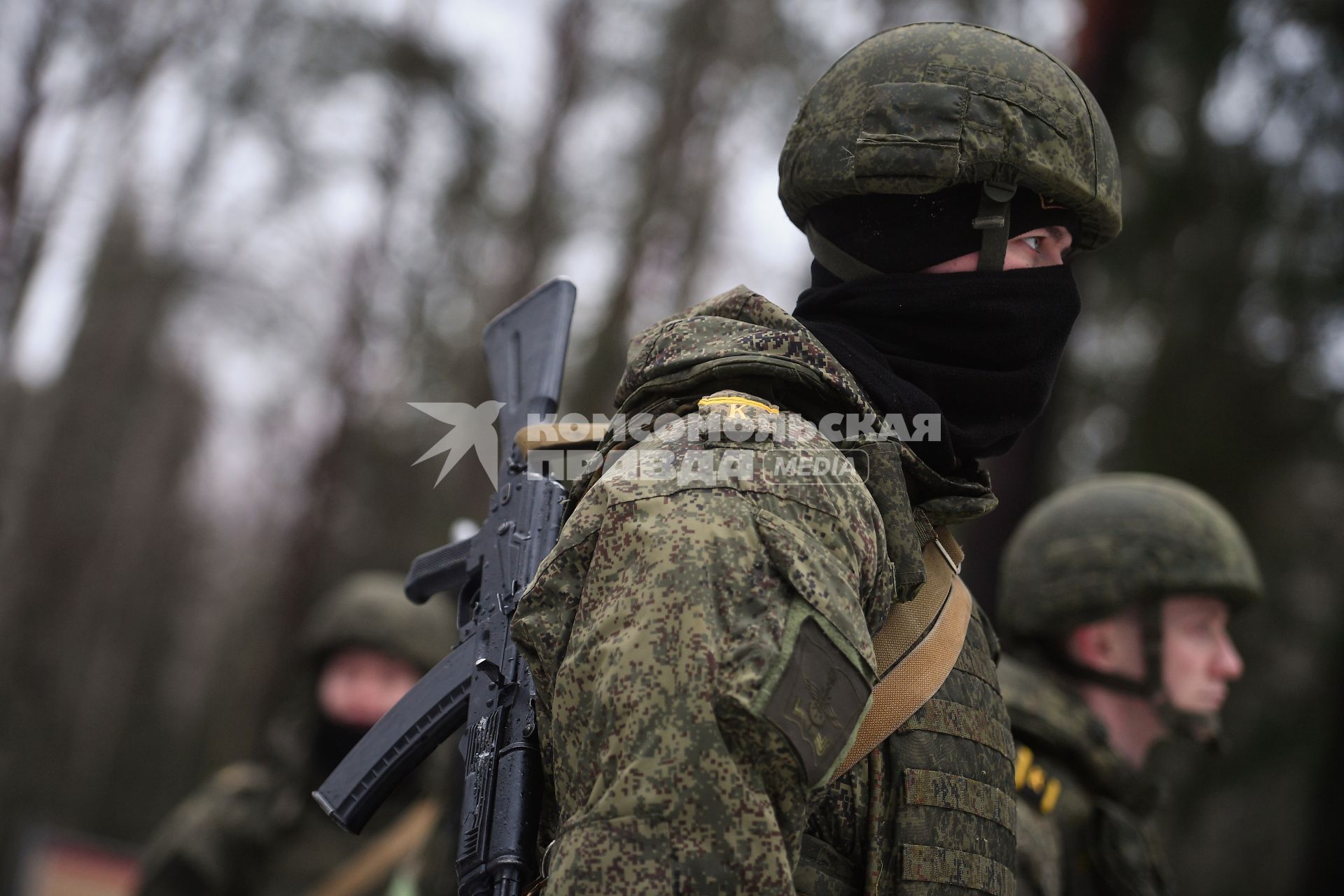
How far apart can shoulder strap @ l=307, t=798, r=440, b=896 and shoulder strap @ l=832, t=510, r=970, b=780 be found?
389cm

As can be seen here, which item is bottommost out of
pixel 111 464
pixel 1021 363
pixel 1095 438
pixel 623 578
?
pixel 623 578

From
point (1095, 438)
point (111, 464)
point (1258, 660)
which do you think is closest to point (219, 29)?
point (111, 464)

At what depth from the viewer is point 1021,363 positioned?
1912mm

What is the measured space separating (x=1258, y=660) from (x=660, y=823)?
7900 mm

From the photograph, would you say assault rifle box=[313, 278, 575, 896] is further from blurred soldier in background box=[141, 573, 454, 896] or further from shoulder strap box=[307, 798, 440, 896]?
shoulder strap box=[307, 798, 440, 896]

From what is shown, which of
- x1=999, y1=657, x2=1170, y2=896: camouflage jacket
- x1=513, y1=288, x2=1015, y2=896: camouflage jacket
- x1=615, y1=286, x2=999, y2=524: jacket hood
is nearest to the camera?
x1=513, y1=288, x2=1015, y2=896: camouflage jacket

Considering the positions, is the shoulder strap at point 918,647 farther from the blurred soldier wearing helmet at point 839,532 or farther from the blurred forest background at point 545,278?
the blurred forest background at point 545,278

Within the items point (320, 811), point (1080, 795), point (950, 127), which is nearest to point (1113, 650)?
point (1080, 795)

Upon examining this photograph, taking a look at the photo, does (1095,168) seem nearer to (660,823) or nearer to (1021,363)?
(1021,363)

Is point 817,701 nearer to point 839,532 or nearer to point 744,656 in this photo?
point 744,656

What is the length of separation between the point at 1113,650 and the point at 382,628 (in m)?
3.27

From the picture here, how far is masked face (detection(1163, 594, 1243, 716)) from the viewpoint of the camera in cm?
359

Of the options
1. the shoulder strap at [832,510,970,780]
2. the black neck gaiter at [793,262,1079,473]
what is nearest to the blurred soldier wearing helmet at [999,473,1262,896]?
the shoulder strap at [832,510,970,780]

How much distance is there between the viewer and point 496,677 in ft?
6.33
